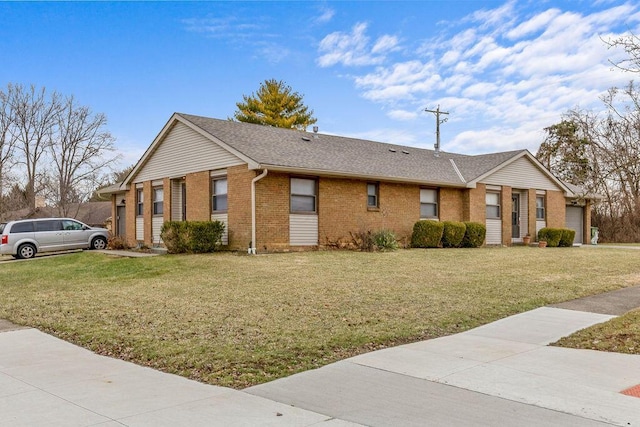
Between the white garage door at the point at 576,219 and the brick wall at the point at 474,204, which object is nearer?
the brick wall at the point at 474,204

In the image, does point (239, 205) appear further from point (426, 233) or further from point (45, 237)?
point (45, 237)

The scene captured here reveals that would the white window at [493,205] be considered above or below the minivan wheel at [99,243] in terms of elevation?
above

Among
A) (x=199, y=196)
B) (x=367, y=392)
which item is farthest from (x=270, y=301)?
(x=199, y=196)

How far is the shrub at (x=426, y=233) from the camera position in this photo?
2219cm

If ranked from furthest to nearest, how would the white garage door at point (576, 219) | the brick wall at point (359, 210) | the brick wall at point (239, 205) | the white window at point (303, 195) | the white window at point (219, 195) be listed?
the white garage door at point (576, 219) → the brick wall at point (359, 210) → the white window at point (219, 195) → the white window at point (303, 195) → the brick wall at point (239, 205)

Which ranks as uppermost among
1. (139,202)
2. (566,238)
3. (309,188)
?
(309,188)

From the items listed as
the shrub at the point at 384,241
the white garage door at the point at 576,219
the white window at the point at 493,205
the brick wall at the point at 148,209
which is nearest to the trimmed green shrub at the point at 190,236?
the brick wall at the point at 148,209

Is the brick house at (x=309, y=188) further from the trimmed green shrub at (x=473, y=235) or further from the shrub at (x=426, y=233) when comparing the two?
the trimmed green shrub at (x=473, y=235)

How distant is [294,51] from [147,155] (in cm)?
827

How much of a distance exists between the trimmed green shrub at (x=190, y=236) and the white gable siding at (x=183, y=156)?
248 centimetres

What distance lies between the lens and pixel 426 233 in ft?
72.8

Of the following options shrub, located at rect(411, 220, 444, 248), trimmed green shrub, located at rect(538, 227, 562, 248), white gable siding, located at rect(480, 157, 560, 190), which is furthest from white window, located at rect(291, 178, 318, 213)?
trimmed green shrub, located at rect(538, 227, 562, 248)

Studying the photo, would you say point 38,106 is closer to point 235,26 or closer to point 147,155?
point 147,155

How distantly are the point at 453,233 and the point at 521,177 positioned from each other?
668 centimetres
